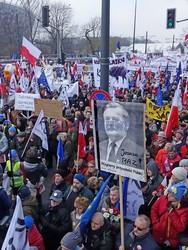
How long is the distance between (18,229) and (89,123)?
5493 millimetres

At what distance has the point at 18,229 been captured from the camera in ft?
11.6

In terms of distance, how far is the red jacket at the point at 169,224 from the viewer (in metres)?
3.86

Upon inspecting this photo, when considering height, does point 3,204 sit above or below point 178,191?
below

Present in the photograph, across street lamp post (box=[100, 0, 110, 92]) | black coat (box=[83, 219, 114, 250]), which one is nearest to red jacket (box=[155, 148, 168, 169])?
street lamp post (box=[100, 0, 110, 92])

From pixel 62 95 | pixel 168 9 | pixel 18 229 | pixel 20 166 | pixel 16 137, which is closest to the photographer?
pixel 18 229

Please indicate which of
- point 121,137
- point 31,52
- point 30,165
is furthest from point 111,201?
point 31,52

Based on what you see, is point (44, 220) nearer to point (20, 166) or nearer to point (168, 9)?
point (20, 166)

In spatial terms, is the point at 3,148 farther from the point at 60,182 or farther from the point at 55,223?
the point at 55,223

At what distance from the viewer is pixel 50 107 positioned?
7.56 m

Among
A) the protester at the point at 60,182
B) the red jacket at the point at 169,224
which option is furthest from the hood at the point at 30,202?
the red jacket at the point at 169,224

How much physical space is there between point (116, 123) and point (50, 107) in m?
4.19

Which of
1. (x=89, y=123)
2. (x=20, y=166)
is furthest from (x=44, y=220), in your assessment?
(x=89, y=123)

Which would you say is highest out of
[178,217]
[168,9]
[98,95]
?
[168,9]

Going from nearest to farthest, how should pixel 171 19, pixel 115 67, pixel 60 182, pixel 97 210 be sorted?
pixel 97 210
pixel 60 182
pixel 115 67
pixel 171 19
